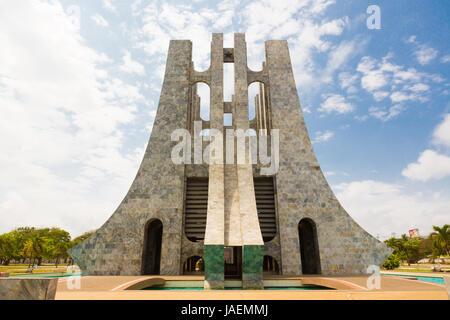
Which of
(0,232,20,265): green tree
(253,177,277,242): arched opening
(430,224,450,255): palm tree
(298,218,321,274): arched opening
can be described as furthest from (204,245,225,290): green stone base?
(0,232,20,265): green tree

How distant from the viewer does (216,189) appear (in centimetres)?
1484

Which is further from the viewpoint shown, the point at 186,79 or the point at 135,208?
the point at 186,79

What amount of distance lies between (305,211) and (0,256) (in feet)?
172

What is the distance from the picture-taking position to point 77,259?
14.4m

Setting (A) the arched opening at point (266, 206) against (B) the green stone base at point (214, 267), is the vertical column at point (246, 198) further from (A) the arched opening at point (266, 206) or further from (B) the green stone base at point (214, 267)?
(A) the arched opening at point (266, 206)

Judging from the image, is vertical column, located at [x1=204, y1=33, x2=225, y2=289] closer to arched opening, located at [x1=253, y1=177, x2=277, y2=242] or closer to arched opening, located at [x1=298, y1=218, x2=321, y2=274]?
arched opening, located at [x1=253, y1=177, x2=277, y2=242]

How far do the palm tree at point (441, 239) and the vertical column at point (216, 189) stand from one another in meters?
31.4

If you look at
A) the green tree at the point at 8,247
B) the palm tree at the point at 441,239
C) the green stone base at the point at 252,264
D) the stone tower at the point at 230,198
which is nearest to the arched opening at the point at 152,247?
the stone tower at the point at 230,198

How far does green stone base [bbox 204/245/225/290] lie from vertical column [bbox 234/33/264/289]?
0.95 metres

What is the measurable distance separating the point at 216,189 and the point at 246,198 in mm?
1844

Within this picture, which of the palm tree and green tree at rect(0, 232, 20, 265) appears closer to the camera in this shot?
the palm tree

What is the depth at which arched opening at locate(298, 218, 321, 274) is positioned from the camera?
50.4 feet
